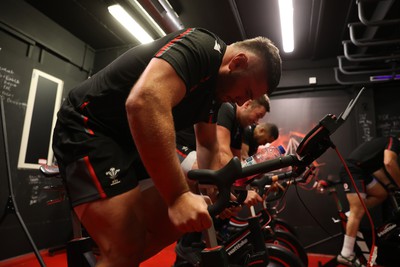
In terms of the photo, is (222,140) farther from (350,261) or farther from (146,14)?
(146,14)

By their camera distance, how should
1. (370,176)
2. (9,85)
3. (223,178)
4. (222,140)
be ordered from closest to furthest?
1. (223,178)
2. (222,140)
3. (9,85)
4. (370,176)

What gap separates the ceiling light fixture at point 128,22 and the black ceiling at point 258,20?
0.35ft

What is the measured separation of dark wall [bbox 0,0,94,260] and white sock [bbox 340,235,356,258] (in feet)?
10.7

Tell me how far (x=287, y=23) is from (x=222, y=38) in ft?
3.30

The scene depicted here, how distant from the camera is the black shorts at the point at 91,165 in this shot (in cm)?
110

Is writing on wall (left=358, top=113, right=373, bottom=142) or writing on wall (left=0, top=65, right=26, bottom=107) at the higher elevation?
writing on wall (left=0, top=65, right=26, bottom=107)

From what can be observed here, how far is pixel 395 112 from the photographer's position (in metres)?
4.75

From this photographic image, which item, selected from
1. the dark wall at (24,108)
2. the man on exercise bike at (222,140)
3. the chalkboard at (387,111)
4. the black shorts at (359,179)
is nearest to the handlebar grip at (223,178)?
the man on exercise bike at (222,140)

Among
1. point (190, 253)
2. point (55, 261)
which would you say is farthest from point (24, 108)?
point (190, 253)

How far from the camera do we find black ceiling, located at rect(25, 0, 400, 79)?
361cm

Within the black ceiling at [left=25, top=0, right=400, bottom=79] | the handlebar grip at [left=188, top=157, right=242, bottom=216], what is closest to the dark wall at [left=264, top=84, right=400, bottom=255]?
the black ceiling at [left=25, top=0, right=400, bottom=79]

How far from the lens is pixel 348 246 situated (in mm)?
3119

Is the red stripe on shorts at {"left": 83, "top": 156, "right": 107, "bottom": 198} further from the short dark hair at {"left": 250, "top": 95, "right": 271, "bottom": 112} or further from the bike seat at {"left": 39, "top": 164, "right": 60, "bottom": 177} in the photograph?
the short dark hair at {"left": 250, "top": 95, "right": 271, "bottom": 112}

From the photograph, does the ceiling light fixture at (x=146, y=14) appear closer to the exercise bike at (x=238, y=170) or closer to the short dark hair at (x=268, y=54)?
the short dark hair at (x=268, y=54)
